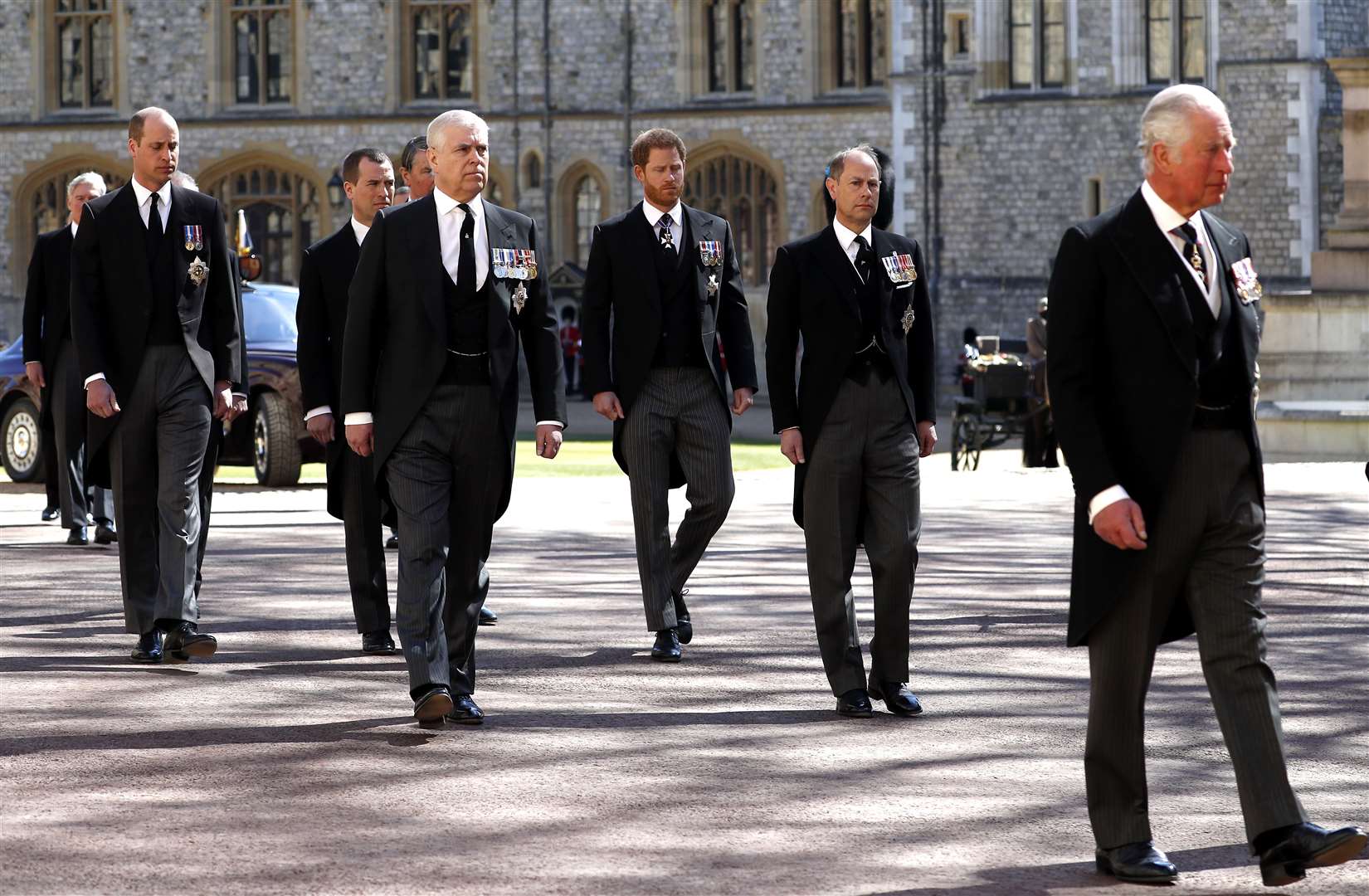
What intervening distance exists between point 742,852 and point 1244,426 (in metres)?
1.40

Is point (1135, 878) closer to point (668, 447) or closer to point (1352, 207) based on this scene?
point (668, 447)

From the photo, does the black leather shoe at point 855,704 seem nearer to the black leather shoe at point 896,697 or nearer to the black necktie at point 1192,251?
the black leather shoe at point 896,697

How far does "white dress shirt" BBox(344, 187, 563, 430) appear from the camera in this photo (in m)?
7.03

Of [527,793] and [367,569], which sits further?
[367,569]

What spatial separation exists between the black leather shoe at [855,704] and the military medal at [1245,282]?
243 centimetres

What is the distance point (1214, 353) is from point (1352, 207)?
53.1ft

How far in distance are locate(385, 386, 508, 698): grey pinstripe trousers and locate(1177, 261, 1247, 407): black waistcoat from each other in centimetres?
258

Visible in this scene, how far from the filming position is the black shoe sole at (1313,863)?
15.6 feet

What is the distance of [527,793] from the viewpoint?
234 inches

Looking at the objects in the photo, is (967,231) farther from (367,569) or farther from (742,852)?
(742,852)

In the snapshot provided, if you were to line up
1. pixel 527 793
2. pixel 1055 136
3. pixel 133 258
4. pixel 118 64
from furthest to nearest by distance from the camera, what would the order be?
pixel 118 64
pixel 1055 136
pixel 133 258
pixel 527 793

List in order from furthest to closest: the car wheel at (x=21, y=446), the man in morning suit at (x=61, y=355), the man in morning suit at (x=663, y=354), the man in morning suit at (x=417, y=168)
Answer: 1. the car wheel at (x=21, y=446)
2. the man in morning suit at (x=61, y=355)
3. the man in morning suit at (x=417, y=168)
4. the man in morning suit at (x=663, y=354)

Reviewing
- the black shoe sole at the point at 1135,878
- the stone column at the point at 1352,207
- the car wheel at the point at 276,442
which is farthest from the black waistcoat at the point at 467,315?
the stone column at the point at 1352,207

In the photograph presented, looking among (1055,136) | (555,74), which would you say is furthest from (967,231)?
(555,74)
